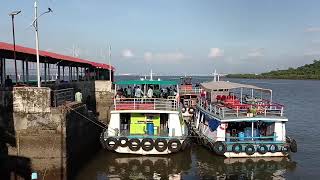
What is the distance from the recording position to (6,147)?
16672 mm

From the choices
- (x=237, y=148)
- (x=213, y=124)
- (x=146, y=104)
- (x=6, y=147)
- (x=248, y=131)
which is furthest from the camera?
(x=213, y=124)

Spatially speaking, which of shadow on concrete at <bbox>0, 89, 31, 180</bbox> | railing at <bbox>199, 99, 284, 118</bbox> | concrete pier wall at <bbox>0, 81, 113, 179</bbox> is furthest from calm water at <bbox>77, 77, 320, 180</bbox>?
shadow on concrete at <bbox>0, 89, 31, 180</bbox>

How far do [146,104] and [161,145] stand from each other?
2548 millimetres

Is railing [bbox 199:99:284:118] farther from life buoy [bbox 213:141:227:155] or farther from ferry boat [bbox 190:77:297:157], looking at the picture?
life buoy [bbox 213:141:227:155]

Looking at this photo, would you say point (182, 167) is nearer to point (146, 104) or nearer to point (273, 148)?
point (146, 104)

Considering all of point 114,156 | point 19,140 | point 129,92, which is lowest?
point 114,156

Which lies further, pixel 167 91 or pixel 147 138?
pixel 167 91

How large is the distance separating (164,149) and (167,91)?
579 cm

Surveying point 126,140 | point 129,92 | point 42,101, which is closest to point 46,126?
point 42,101

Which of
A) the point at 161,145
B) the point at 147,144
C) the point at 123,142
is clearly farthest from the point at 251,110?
the point at 123,142

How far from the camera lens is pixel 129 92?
82.9ft

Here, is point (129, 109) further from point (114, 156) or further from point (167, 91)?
point (167, 91)

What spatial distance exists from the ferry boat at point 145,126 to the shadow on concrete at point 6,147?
592cm

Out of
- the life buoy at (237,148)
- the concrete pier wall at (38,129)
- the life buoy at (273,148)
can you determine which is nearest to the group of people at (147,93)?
the life buoy at (237,148)
